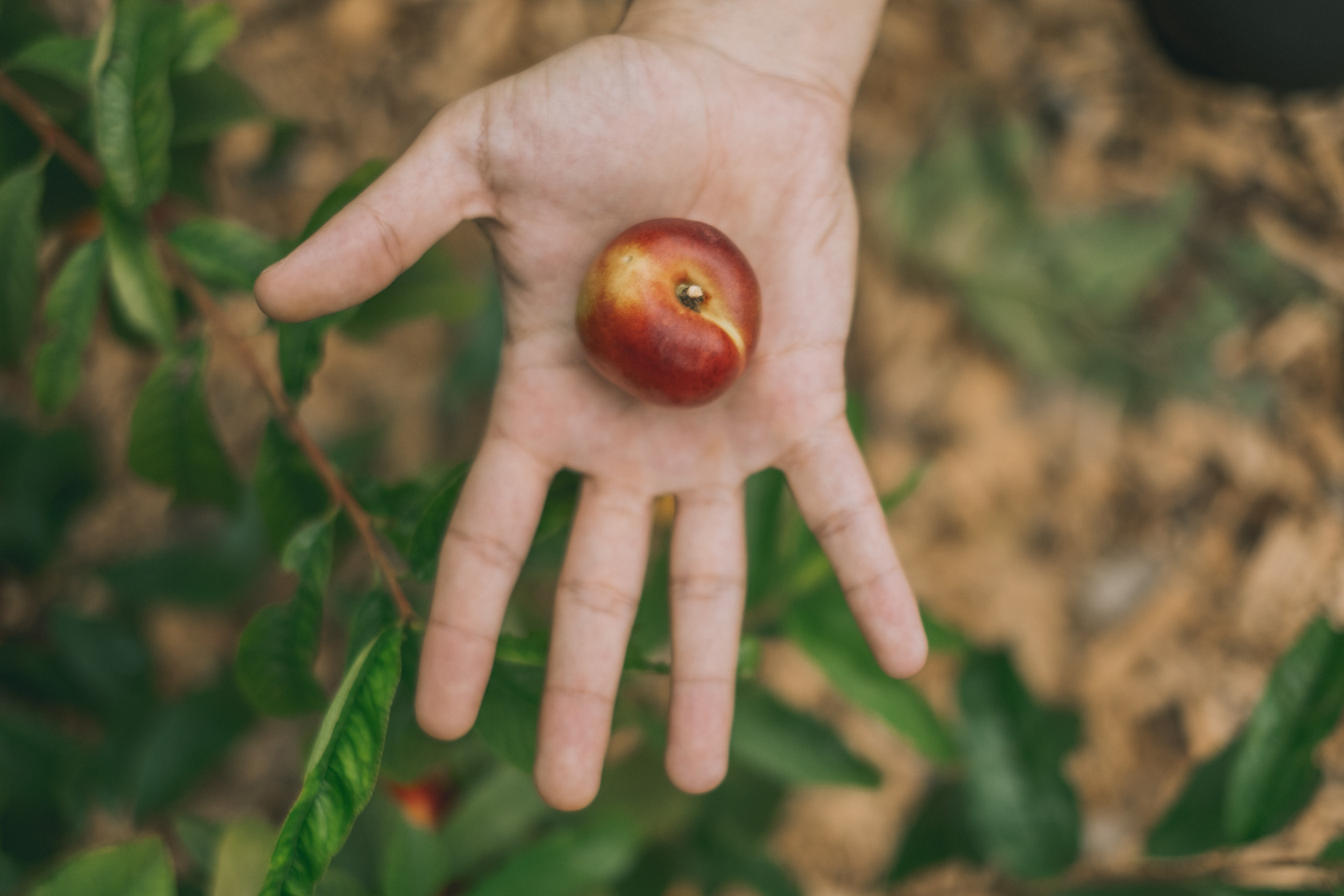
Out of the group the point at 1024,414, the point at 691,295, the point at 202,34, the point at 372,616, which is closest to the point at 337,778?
the point at 372,616

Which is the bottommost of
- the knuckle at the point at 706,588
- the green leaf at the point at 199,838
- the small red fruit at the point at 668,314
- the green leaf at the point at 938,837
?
the green leaf at the point at 938,837

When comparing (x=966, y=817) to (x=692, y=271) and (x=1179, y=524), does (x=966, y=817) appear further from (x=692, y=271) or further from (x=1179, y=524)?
(x=1179, y=524)

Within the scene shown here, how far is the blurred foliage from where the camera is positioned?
9.03 ft

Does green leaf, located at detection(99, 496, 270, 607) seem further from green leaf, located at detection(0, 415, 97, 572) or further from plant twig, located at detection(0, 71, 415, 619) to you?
plant twig, located at detection(0, 71, 415, 619)

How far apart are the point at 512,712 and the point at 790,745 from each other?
59 cm

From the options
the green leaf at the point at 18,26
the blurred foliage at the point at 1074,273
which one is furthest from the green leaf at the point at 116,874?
the blurred foliage at the point at 1074,273

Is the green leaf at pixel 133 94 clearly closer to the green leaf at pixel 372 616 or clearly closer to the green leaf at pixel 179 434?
the green leaf at pixel 179 434

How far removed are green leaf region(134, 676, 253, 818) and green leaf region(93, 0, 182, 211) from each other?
95cm

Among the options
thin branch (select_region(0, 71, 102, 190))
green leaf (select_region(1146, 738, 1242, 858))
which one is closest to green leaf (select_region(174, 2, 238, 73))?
thin branch (select_region(0, 71, 102, 190))

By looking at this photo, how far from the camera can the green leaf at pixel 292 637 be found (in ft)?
3.95

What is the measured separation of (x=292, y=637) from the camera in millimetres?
1229

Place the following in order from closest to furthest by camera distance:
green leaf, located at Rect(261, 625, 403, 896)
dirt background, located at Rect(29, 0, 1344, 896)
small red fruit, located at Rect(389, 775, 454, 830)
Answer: green leaf, located at Rect(261, 625, 403, 896) < small red fruit, located at Rect(389, 775, 454, 830) < dirt background, located at Rect(29, 0, 1344, 896)

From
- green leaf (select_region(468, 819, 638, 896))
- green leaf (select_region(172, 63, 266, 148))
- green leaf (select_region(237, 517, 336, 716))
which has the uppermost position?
green leaf (select_region(172, 63, 266, 148))

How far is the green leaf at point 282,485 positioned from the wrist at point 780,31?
0.93 meters
